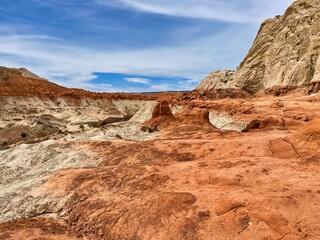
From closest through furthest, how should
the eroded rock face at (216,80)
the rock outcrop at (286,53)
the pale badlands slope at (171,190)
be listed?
the pale badlands slope at (171,190)
the rock outcrop at (286,53)
the eroded rock face at (216,80)

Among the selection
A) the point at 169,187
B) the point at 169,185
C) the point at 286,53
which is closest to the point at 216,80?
the point at 286,53

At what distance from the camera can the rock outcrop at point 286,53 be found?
44.8 m

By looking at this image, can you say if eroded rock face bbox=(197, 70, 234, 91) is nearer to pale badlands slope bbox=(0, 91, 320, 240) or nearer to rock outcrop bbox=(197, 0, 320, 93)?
rock outcrop bbox=(197, 0, 320, 93)

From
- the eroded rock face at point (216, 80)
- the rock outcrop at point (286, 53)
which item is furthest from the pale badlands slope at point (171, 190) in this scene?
the eroded rock face at point (216, 80)

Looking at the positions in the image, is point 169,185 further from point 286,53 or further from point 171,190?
point 286,53

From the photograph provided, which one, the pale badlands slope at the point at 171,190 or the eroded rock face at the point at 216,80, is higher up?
the eroded rock face at the point at 216,80

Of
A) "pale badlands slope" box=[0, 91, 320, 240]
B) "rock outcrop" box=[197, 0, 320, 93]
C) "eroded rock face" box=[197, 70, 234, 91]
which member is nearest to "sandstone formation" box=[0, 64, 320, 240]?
"pale badlands slope" box=[0, 91, 320, 240]

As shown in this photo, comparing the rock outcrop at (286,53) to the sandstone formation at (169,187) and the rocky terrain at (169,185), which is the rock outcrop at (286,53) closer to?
the rocky terrain at (169,185)

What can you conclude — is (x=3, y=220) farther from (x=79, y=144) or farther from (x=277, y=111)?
(x=277, y=111)

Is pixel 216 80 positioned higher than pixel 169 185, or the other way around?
pixel 216 80

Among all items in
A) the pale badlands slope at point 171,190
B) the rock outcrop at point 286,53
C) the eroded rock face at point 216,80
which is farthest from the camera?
the eroded rock face at point 216,80

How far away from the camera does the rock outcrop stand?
44750 millimetres

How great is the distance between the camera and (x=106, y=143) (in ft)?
61.1

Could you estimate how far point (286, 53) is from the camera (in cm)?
4994
